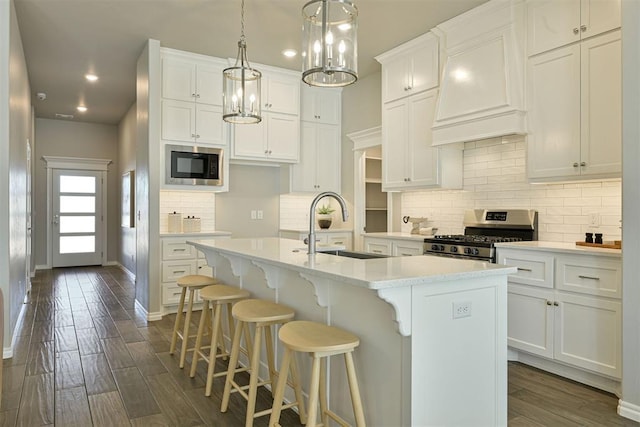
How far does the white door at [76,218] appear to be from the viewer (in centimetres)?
888

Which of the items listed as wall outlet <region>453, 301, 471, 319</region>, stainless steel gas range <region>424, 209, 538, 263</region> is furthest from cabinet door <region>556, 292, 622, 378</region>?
wall outlet <region>453, 301, 471, 319</region>

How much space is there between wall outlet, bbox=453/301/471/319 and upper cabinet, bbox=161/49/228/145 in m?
3.93

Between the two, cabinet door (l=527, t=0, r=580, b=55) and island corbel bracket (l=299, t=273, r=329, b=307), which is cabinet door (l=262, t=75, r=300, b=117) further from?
island corbel bracket (l=299, t=273, r=329, b=307)

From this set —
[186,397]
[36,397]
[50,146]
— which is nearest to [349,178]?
[186,397]

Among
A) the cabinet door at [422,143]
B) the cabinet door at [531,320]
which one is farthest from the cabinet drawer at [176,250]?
the cabinet door at [531,320]

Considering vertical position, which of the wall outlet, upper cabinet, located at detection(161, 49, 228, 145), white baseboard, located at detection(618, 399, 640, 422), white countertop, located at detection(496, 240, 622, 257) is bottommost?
white baseboard, located at detection(618, 399, 640, 422)

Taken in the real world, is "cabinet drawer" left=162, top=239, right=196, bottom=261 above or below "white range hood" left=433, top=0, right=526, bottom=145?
below

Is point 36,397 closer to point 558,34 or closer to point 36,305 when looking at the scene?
point 36,305

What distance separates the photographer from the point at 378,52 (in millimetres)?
4941

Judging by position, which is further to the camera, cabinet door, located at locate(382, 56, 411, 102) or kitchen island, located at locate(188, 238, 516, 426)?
cabinet door, located at locate(382, 56, 411, 102)

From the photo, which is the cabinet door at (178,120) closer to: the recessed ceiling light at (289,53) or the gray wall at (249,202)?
the gray wall at (249,202)

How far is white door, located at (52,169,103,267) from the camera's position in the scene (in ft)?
29.1

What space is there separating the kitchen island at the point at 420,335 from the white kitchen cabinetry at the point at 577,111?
1.57m

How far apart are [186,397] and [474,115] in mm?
3124
